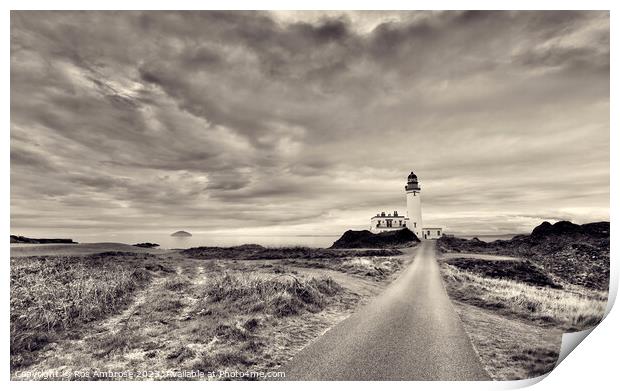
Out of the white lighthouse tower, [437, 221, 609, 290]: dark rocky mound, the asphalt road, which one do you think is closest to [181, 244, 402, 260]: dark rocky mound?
the asphalt road

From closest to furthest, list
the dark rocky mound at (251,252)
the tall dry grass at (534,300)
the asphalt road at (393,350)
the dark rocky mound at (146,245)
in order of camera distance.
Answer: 1. the asphalt road at (393,350)
2. the tall dry grass at (534,300)
3. the dark rocky mound at (146,245)
4. the dark rocky mound at (251,252)

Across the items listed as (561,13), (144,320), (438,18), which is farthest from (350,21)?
(144,320)

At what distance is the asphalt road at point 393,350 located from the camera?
693 cm

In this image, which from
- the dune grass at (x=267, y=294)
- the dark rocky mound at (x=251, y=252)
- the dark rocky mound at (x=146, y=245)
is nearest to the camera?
the dune grass at (x=267, y=294)

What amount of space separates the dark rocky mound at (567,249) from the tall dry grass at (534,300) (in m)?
0.60

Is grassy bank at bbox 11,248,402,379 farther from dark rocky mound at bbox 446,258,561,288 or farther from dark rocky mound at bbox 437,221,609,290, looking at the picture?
dark rocky mound at bbox 437,221,609,290

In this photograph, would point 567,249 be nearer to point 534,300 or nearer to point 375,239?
A: point 534,300

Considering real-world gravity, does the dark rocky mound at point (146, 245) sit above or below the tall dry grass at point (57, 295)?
above

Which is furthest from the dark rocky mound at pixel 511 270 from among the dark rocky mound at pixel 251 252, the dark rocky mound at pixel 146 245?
the dark rocky mound at pixel 146 245

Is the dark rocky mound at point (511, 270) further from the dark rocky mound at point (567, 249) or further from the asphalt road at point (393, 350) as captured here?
the asphalt road at point (393, 350)

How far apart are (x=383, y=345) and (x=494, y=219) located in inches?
265

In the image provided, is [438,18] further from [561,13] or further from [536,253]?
[536,253]

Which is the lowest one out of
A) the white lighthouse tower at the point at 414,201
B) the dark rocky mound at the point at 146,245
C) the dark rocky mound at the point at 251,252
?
the dark rocky mound at the point at 251,252
